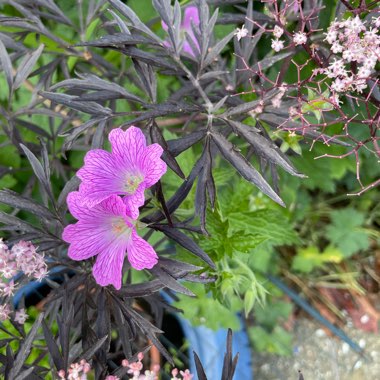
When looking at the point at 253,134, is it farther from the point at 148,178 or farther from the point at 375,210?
the point at 375,210

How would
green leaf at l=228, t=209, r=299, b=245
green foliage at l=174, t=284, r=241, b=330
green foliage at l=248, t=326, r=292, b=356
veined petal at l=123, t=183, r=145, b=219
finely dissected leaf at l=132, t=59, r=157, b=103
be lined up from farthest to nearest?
green foliage at l=248, t=326, r=292, b=356 < green foliage at l=174, t=284, r=241, b=330 < green leaf at l=228, t=209, r=299, b=245 < finely dissected leaf at l=132, t=59, r=157, b=103 < veined petal at l=123, t=183, r=145, b=219

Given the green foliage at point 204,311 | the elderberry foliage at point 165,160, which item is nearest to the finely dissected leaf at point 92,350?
the elderberry foliage at point 165,160

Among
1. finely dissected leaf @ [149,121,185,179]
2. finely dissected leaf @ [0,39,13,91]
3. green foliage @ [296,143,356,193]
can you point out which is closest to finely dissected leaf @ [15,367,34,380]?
finely dissected leaf @ [149,121,185,179]

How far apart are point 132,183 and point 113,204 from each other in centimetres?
4

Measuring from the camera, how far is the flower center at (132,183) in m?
0.52

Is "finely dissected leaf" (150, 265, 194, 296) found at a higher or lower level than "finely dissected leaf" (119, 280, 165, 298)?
higher

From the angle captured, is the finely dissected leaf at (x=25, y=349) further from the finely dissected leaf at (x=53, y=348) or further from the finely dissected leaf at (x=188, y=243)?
the finely dissected leaf at (x=188, y=243)

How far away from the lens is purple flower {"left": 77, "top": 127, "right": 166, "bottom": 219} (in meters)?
0.47

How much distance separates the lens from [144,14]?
89cm

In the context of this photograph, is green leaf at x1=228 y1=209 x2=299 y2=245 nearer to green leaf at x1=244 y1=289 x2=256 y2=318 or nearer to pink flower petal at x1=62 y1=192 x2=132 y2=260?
green leaf at x1=244 y1=289 x2=256 y2=318

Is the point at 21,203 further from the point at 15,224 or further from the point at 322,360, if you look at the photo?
the point at 322,360

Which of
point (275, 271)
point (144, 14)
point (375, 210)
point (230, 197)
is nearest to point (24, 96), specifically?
point (144, 14)

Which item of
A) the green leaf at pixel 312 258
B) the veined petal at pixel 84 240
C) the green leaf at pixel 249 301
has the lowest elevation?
the green leaf at pixel 312 258

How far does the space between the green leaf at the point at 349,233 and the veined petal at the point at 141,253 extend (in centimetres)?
70
